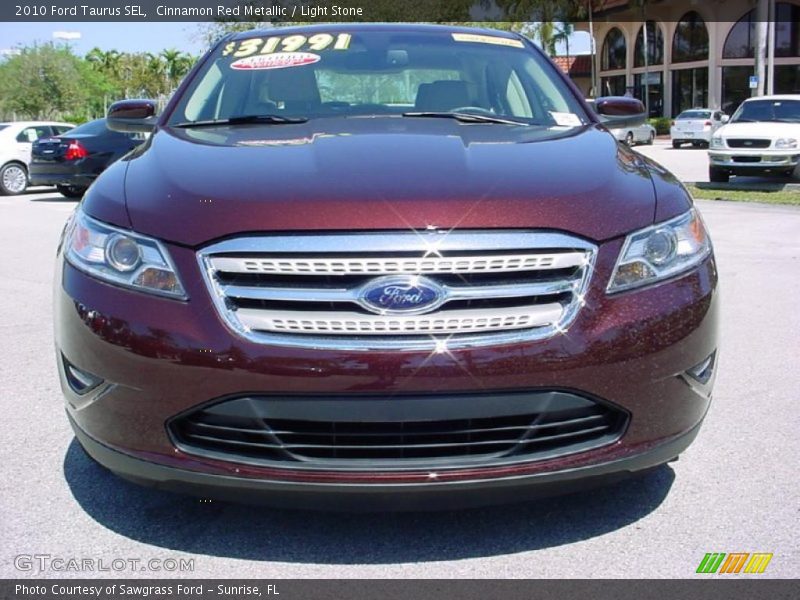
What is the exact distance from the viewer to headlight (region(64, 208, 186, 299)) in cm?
245

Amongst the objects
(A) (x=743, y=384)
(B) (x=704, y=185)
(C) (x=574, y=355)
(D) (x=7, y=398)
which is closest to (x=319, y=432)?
(C) (x=574, y=355)

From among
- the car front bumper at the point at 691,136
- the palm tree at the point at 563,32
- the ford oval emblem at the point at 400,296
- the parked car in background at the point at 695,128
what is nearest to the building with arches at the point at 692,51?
the palm tree at the point at 563,32

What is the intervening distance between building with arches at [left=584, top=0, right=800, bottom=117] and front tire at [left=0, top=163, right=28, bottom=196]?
112ft

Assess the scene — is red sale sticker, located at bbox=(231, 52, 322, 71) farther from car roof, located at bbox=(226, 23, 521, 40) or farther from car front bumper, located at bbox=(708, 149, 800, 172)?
car front bumper, located at bbox=(708, 149, 800, 172)

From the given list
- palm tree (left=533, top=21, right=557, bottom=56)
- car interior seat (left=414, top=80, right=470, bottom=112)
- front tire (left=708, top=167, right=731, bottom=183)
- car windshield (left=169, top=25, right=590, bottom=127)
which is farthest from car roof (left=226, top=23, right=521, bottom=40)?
palm tree (left=533, top=21, right=557, bottom=56)

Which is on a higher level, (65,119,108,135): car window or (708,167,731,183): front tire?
(65,119,108,135): car window

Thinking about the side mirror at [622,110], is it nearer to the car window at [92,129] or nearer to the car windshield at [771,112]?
the car window at [92,129]

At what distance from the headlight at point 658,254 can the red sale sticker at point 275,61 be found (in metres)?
2.00

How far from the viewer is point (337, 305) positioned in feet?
7.77

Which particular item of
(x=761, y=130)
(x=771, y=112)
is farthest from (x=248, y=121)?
(x=771, y=112)

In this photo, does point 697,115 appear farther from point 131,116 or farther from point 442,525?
point 442,525

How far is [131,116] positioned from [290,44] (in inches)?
33.3

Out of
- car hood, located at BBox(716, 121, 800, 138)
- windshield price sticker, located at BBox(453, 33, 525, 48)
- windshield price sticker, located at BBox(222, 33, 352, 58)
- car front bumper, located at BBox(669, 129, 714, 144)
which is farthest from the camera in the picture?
car front bumper, located at BBox(669, 129, 714, 144)

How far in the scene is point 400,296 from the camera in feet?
7.68
